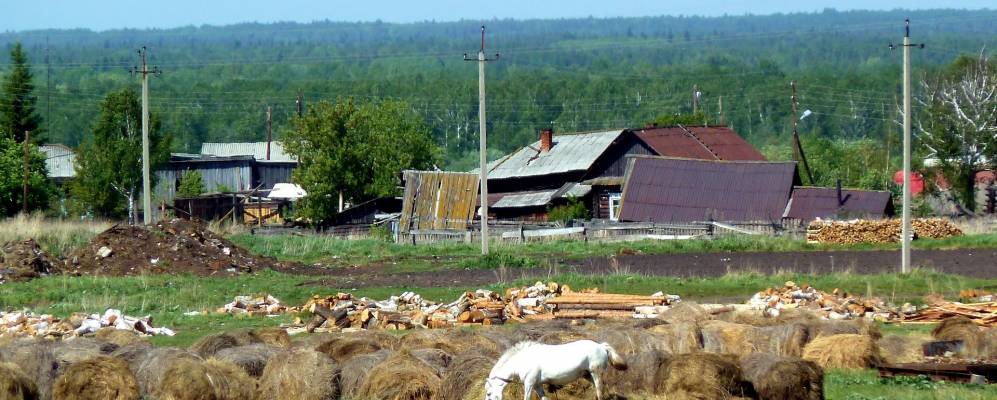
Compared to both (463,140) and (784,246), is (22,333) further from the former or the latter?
(463,140)

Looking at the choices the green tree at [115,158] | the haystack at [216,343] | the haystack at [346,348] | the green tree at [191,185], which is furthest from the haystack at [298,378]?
the green tree at [191,185]

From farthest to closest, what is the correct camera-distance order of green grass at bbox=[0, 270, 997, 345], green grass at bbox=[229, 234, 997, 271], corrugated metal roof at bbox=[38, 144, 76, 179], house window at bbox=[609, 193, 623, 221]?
corrugated metal roof at bbox=[38, 144, 76, 179] → house window at bbox=[609, 193, 623, 221] → green grass at bbox=[229, 234, 997, 271] → green grass at bbox=[0, 270, 997, 345]

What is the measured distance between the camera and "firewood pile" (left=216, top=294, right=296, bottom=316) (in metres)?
28.7

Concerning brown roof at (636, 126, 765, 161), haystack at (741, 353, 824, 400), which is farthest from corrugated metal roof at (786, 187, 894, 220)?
haystack at (741, 353, 824, 400)

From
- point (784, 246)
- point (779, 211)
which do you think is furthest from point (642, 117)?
point (784, 246)

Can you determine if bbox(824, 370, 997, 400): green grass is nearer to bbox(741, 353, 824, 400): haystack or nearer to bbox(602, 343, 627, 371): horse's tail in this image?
bbox(741, 353, 824, 400): haystack

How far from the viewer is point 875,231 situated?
44344mm

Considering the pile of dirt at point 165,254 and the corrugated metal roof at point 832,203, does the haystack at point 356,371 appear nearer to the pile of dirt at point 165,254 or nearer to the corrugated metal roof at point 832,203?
the pile of dirt at point 165,254

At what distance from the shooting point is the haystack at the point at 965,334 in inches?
739

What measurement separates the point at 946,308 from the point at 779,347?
618 centimetres

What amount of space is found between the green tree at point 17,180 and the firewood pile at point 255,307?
117 ft

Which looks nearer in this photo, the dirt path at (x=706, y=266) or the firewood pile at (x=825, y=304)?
the firewood pile at (x=825, y=304)

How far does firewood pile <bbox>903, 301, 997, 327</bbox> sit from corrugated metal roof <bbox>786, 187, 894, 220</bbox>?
1055 inches

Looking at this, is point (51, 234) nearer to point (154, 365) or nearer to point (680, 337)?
point (154, 365)
